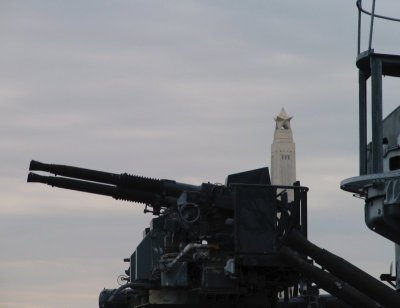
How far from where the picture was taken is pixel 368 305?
2686 cm

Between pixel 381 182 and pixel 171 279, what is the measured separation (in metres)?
15.3

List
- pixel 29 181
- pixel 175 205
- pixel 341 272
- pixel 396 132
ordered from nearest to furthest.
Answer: pixel 396 132, pixel 341 272, pixel 175 205, pixel 29 181

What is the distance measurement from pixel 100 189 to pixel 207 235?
544 cm

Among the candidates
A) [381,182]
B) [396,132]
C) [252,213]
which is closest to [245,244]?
[252,213]

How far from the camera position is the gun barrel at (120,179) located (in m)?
33.0

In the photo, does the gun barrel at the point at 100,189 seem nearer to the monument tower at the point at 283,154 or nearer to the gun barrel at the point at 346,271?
the gun barrel at the point at 346,271

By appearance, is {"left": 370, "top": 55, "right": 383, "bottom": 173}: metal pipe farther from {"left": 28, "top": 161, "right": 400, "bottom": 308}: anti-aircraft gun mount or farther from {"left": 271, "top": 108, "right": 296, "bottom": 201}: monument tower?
{"left": 271, "top": 108, "right": 296, "bottom": 201}: monument tower

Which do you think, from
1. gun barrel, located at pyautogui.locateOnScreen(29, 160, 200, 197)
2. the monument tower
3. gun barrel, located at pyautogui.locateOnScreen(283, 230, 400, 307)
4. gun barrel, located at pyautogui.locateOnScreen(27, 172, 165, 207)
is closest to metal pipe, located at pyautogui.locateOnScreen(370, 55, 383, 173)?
gun barrel, located at pyautogui.locateOnScreen(283, 230, 400, 307)

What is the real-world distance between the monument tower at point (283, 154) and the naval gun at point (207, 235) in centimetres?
6284

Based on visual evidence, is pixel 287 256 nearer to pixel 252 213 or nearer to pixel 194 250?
pixel 252 213

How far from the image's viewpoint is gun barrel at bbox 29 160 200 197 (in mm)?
33031

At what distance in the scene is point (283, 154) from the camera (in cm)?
10212

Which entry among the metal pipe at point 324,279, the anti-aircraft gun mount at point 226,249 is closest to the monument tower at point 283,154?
the anti-aircraft gun mount at point 226,249

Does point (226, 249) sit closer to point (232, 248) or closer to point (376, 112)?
point (232, 248)
